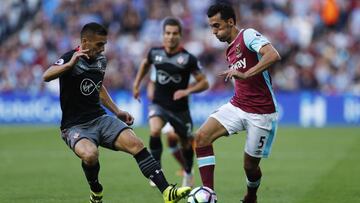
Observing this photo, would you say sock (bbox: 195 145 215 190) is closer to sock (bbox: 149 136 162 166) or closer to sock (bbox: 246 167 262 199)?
sock (bbox: 246 167 262 199)

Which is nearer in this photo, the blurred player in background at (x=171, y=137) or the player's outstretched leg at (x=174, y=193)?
the player's outstretched leg at (x=174, y=193)

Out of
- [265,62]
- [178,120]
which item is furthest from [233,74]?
[178,120]

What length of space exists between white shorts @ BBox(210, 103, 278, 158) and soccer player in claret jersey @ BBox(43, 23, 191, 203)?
1003 mm

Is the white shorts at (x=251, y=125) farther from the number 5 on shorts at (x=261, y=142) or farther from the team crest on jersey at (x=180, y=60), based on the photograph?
the team crest on jersey at (x=180, y=60)

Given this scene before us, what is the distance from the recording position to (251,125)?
943 cm

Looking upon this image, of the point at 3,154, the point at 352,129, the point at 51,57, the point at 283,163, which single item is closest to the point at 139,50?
the point at 51,57

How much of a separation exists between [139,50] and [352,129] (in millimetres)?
8077

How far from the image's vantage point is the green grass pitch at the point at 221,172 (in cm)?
1095

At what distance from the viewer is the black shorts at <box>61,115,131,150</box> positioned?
929 centimetres

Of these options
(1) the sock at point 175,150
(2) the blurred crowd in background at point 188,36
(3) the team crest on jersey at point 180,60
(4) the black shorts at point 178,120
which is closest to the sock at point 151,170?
(4) the black shorts at point 178,120

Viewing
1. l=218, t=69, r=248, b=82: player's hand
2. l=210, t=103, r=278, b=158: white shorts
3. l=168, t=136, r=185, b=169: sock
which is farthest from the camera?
l=168, t=136, r=185, b=169: sock

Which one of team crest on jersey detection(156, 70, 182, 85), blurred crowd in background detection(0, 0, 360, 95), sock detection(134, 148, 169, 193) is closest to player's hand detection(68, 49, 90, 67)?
sock detection(134, 148, 169, 193)

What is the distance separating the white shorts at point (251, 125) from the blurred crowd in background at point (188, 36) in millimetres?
15488

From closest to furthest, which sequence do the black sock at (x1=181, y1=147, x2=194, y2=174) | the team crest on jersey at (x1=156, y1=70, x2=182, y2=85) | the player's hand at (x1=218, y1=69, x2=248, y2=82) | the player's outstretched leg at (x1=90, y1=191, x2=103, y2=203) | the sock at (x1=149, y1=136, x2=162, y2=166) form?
the player's hand at (x1=218, y1=69, x2=248, y2=82) → the player's outstretched leg at (x1=90, y1=191, x2=103, y2=203) → the black sock at (x1=181, y1=147, x2=194, y2=174) → the sock at (x1=149, y1=136, x2=162, y2=166) → the team crest on jersey at (x1=156, y1=70, x2=182, y2=85)
